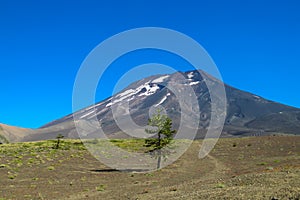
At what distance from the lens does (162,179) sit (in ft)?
131

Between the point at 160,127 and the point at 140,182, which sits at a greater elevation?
the point at 160,127

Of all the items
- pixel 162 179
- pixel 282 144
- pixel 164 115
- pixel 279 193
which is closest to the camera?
pixel 279 193

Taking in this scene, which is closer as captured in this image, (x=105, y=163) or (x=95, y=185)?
(x=95, y=185)

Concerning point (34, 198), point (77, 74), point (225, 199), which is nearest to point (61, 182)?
point (34, 198)

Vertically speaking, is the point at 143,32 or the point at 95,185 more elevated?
the point at 143,32

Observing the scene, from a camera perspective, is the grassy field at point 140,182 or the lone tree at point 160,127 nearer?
the grassy field at point 140,182

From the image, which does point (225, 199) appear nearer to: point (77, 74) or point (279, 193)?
point (279, 193)

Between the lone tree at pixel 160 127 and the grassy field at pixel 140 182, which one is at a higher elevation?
the lone tree at pixel 160 127

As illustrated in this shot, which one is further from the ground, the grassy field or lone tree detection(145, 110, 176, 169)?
lone tree detection(145, 110, 176, 169)

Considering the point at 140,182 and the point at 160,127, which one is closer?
the point at 140,182

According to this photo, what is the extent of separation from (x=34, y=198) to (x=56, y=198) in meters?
Answer: 1.73

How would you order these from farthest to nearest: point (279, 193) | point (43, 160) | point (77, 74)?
point (43, 160)
point (77, 74)
point (279, 193)

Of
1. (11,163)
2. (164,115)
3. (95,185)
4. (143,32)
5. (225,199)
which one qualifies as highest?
(143,32)

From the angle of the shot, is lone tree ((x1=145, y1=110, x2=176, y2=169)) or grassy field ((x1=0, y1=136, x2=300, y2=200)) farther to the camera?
lone tree ((x1=145, y1=110, x2=176, y2=169))
